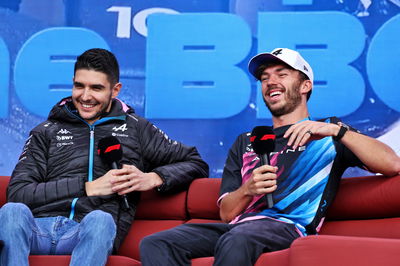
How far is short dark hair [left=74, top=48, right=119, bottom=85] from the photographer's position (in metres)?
3.52

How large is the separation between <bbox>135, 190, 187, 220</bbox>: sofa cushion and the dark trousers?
1.83 ft

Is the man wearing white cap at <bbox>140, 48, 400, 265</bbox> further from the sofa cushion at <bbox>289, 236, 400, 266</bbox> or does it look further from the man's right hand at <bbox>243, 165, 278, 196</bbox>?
the sofa cushion at <bbox>289, 236, 400, 266</bbox>

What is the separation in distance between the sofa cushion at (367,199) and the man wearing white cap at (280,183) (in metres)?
0.08

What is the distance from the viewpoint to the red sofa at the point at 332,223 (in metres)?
2.42

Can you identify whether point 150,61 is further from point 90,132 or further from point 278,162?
point 278,162

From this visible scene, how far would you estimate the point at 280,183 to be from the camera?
3139 mm

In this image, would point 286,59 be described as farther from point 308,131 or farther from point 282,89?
point 308,131

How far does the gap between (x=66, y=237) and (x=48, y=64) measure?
1873mm

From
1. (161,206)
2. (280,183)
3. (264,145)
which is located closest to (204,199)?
(161,206)

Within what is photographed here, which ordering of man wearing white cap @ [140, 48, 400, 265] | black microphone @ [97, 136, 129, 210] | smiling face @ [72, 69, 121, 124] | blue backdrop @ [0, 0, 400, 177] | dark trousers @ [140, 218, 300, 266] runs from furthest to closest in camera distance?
blue backdrop @ [0, 0, 400, 177], smiling face @ [72, 69, 121, 124], black microphone @ [97, 136, 129, 210], man wearing white cap @ [140, 48, 400, 265], dark trousers @ [140, 218, 300, 266]

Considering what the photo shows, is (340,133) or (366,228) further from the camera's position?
(366,228)

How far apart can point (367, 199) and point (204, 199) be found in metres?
0.84

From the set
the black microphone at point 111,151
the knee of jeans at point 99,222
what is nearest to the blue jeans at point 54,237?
the knee of jeans at point 99,222

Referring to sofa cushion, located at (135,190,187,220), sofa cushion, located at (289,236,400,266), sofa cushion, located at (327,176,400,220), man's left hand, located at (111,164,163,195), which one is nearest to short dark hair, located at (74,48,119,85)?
man's left hand, located at (111,164,163,195)
